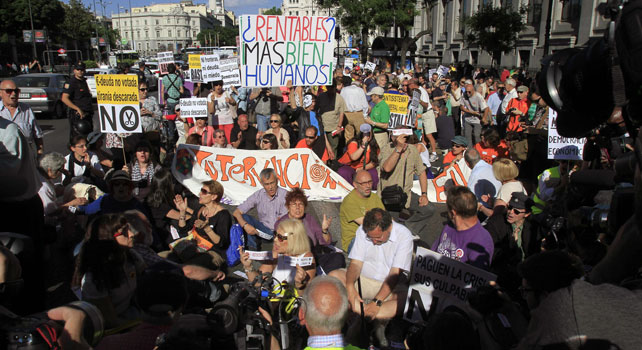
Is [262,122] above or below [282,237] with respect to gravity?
above

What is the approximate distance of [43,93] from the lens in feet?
58.2

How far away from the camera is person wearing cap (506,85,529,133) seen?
957 centimetres

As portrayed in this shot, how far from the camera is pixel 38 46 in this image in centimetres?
5150

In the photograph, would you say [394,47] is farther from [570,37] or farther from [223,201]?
[223,201]

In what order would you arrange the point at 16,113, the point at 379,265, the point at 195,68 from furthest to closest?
the point at 195,68 < the point at 16,113 < the point at 379,265

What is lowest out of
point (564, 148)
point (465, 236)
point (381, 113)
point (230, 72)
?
point (465, 236)

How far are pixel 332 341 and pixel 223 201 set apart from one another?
5.48 metres

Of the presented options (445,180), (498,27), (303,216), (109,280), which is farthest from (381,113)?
(498,27)

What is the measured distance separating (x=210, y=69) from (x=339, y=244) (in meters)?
6.82

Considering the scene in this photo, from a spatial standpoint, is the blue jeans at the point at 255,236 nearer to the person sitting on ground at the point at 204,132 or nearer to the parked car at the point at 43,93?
the person sitting on ground at the point at 204,132

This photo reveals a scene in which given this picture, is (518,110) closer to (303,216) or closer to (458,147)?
(458,147)

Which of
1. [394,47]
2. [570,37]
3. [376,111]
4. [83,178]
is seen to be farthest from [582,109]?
[394,47]

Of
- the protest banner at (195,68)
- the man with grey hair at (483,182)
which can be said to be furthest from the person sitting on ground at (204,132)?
the protest banner at (195,68)

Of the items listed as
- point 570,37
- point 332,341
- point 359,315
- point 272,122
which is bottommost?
point 359,315
